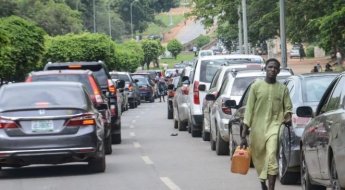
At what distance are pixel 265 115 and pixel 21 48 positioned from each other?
36.1 m

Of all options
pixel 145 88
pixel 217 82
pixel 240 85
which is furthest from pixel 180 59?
pixel 240 85

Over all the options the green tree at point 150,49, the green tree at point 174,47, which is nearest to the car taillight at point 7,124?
the green tree at point 150,49

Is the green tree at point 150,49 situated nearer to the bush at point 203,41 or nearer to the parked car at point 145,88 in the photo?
the bush at point 203,41

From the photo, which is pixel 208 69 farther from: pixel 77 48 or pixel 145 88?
pixel 77 48

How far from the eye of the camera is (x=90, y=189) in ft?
50.2

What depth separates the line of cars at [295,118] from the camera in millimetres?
11422

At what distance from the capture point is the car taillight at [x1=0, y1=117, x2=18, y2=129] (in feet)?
54.4

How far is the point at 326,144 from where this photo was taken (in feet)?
37.9

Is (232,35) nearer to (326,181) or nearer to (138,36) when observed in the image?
(326,181)

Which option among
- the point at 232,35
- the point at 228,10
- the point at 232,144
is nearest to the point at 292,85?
the point at 232,144

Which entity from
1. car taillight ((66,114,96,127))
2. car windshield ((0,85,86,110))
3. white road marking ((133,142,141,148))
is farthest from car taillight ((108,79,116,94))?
car taillight ((66,114,96,127))

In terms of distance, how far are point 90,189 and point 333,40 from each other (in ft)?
65.8

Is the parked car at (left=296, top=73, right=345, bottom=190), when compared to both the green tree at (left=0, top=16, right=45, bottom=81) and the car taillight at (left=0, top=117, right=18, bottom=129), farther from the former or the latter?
the green tree at (left=0, top=16, right=45, bottom=81)

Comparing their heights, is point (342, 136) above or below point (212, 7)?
below
